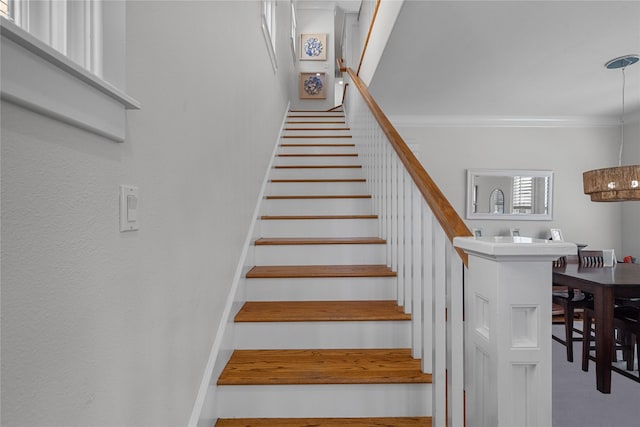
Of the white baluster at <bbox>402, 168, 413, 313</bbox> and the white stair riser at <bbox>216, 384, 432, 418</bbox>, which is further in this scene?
the white baluster at <bbox>402, 168, 413, 313</bbox>

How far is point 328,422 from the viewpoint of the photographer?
1.49 metres

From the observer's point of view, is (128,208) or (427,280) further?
(427,280)

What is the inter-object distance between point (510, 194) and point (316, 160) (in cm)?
305

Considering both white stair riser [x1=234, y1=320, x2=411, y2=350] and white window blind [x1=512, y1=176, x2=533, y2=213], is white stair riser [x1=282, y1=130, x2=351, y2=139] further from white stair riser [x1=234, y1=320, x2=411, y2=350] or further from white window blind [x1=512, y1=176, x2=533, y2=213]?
white stair riser [x1=234, y1=320, x2=411, y2=350]

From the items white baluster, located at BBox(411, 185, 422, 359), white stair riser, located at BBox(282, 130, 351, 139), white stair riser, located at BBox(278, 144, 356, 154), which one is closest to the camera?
white baluster, located at BBox(411, 185, 422, 359)

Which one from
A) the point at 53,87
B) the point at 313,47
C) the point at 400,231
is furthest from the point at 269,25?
the point at 313,47

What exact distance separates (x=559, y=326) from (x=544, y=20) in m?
3.56

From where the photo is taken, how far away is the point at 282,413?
5.00 ft

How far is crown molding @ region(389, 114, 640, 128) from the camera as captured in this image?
4977mm

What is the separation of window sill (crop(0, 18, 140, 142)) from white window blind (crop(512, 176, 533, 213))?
5.26 meters

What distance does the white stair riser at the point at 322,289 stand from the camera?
205 cm

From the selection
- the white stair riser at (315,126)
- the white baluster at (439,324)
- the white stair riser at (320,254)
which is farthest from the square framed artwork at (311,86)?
the white baluster at (439,324)

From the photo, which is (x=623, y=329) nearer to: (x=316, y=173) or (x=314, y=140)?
(x=316, y=173)

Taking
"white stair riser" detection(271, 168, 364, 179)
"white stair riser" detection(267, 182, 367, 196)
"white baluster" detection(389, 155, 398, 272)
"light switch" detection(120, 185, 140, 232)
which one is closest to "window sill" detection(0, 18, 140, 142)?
"light switch" detection(120, 185, 140, 232)
